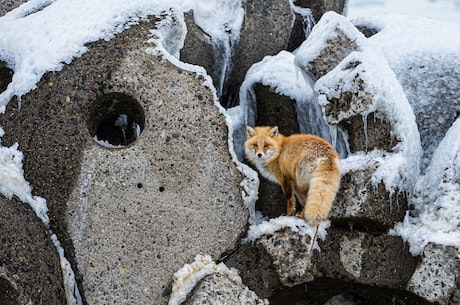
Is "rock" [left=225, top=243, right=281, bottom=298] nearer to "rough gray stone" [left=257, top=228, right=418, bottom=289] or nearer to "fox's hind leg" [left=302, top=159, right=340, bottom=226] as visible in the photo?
"rough gray stone" [left=257, top=228, right=418, bottom=289]

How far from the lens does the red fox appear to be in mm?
5832

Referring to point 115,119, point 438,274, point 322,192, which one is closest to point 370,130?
point 322,192

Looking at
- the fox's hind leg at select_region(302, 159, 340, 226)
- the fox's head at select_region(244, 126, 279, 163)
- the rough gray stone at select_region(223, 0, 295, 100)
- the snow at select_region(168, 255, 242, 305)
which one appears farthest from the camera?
the rough gray stone at select_region(223, 0, 295, 100)

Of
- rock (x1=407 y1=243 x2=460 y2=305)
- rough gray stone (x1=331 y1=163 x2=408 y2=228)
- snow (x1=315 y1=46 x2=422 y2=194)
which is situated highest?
snow (x1=315 y1=46 x2=422 y2=194)

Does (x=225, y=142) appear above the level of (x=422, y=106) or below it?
above

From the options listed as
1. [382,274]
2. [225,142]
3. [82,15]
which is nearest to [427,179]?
[382,274]

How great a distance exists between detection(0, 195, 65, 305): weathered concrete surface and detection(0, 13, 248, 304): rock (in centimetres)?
24

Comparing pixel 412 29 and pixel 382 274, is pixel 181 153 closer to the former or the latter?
pixel 382 274

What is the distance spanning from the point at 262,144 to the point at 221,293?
66.7 inches

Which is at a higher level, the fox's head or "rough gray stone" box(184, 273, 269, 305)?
the fox's head

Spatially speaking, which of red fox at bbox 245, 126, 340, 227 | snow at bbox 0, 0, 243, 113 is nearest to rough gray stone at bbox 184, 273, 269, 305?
red fox at bbox 245, 126, 340, 227

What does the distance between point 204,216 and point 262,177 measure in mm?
1528

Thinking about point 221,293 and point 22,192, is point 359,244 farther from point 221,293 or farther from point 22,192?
point 22,192

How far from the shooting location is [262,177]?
24.3 ft
